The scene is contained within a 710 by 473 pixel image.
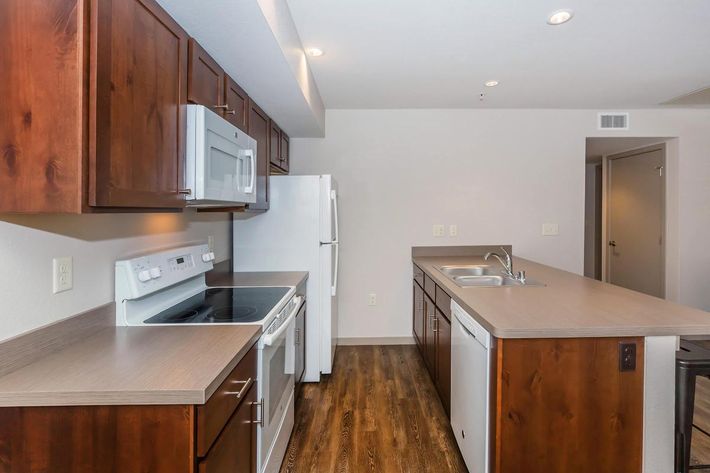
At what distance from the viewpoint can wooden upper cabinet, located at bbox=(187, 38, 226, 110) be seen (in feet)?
5.14

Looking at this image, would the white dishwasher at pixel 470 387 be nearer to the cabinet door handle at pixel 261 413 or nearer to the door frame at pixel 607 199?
the cabinet door handle at pixel 261 413

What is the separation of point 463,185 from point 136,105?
316cm

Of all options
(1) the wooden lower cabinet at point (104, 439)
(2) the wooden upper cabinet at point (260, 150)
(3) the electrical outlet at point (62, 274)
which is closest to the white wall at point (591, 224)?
(2) the wooden upper cabinet at point (260, 150)

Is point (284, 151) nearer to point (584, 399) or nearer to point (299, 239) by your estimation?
point (299, 239)

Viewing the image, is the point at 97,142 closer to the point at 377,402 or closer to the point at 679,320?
the point at 679,320

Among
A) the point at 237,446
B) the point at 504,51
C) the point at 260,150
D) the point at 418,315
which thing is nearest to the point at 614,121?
the point at 504,51

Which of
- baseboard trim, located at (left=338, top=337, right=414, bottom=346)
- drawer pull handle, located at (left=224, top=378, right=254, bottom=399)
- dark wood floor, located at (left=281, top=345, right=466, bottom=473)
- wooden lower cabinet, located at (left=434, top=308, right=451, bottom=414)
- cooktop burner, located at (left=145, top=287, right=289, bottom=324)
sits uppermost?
cooktop burner, located at (left=145, top=287, right=289, bottom=324)

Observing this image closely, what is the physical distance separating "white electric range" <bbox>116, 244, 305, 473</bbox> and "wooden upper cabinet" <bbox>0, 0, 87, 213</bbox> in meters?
0.66

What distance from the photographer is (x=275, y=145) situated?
307 cm

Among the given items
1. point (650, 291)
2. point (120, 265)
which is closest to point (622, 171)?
point (650, 291)

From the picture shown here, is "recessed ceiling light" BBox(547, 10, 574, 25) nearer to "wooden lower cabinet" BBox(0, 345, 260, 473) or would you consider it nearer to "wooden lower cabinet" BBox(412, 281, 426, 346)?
"wooden lower cabinet" BBox(412, 281, 426, 346)

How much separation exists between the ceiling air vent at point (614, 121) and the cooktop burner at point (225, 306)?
3.59m

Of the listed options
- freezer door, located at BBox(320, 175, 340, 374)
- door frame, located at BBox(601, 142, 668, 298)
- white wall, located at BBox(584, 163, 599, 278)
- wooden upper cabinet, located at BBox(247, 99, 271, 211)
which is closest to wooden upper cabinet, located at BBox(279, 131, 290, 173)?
wooden upper cabinet, located at BBox(247, 99, 271, 211)

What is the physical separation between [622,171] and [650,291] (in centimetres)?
150
